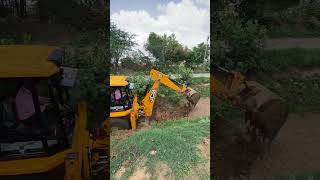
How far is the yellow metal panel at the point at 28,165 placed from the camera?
4391mm

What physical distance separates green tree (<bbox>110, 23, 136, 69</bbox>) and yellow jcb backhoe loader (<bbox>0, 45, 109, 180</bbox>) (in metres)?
6.07

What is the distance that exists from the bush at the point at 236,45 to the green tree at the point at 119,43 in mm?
2144

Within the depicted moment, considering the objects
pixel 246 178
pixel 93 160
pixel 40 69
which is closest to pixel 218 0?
pixel 246 178

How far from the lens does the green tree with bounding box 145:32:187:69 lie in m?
11.7

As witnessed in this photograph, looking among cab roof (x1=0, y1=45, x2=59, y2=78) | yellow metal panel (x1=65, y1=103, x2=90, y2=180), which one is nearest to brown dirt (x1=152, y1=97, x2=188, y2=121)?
yellow metal panel (x1=65, y1=103, x2=90, y2=180)

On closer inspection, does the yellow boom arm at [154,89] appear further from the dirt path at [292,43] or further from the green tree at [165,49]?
the dirt path at [292,43]

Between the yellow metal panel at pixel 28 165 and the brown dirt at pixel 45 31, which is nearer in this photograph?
the yellow metal panel at pixel 28 165

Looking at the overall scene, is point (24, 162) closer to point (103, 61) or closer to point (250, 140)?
point (250, 140)

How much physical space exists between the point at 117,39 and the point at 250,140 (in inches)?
215

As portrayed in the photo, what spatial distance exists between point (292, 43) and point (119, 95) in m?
6.96

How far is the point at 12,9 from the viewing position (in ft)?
43.0

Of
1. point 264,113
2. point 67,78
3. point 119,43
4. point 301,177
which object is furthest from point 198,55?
point 67,78

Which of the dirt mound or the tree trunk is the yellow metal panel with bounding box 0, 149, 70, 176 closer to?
the dirt mound

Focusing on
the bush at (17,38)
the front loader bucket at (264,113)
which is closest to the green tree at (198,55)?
the bush at (17,38)
